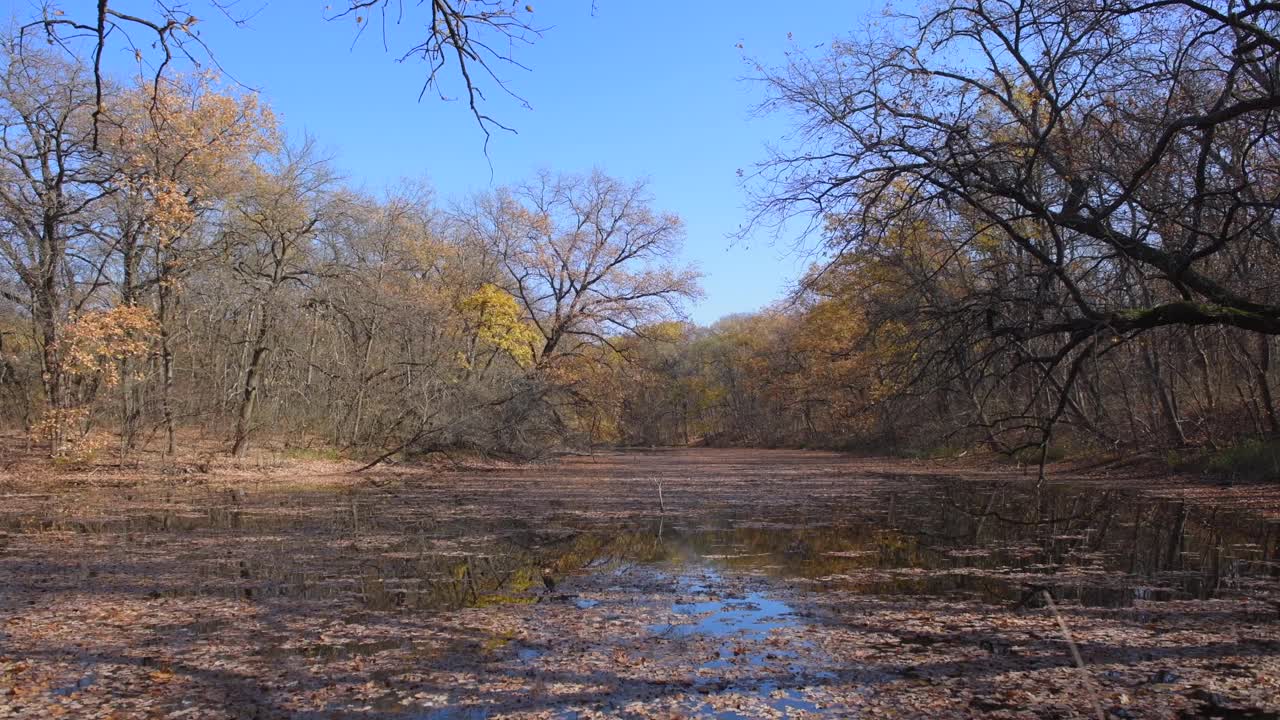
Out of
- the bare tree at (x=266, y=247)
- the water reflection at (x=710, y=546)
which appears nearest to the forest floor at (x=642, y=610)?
the water reflection at (x=710, y=546)

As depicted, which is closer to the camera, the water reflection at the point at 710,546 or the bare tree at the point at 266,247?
the water reflection at the point at 710,546

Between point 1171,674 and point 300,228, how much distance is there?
2437 centimetres

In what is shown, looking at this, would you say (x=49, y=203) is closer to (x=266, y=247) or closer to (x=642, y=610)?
(x=266, y=247)

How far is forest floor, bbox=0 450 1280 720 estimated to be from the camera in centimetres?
503

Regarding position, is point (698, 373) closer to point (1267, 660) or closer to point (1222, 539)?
point (1222, 539)

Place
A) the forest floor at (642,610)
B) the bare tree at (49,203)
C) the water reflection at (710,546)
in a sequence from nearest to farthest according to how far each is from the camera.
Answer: the forest floor at (642,610), the water reflection at (710,546), the bare tree at (49,203)

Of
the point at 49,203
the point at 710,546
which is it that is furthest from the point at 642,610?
the point at 49,203

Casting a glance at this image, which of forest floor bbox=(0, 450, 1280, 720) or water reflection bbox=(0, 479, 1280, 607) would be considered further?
water reflection bbox=(0, 479, 1280, 607)

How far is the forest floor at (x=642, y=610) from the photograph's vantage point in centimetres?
503

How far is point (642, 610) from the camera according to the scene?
7.29m

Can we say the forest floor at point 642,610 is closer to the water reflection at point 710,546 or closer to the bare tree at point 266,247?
the water reflection at point 710,546

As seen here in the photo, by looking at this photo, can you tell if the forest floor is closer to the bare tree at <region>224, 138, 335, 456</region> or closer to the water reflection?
the water reflection

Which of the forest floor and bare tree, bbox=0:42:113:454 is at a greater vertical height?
bare tree, bbox=0:42:113:454

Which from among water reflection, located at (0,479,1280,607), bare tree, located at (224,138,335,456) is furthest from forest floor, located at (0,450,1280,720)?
bare tree, located at (224,138,335,456)
